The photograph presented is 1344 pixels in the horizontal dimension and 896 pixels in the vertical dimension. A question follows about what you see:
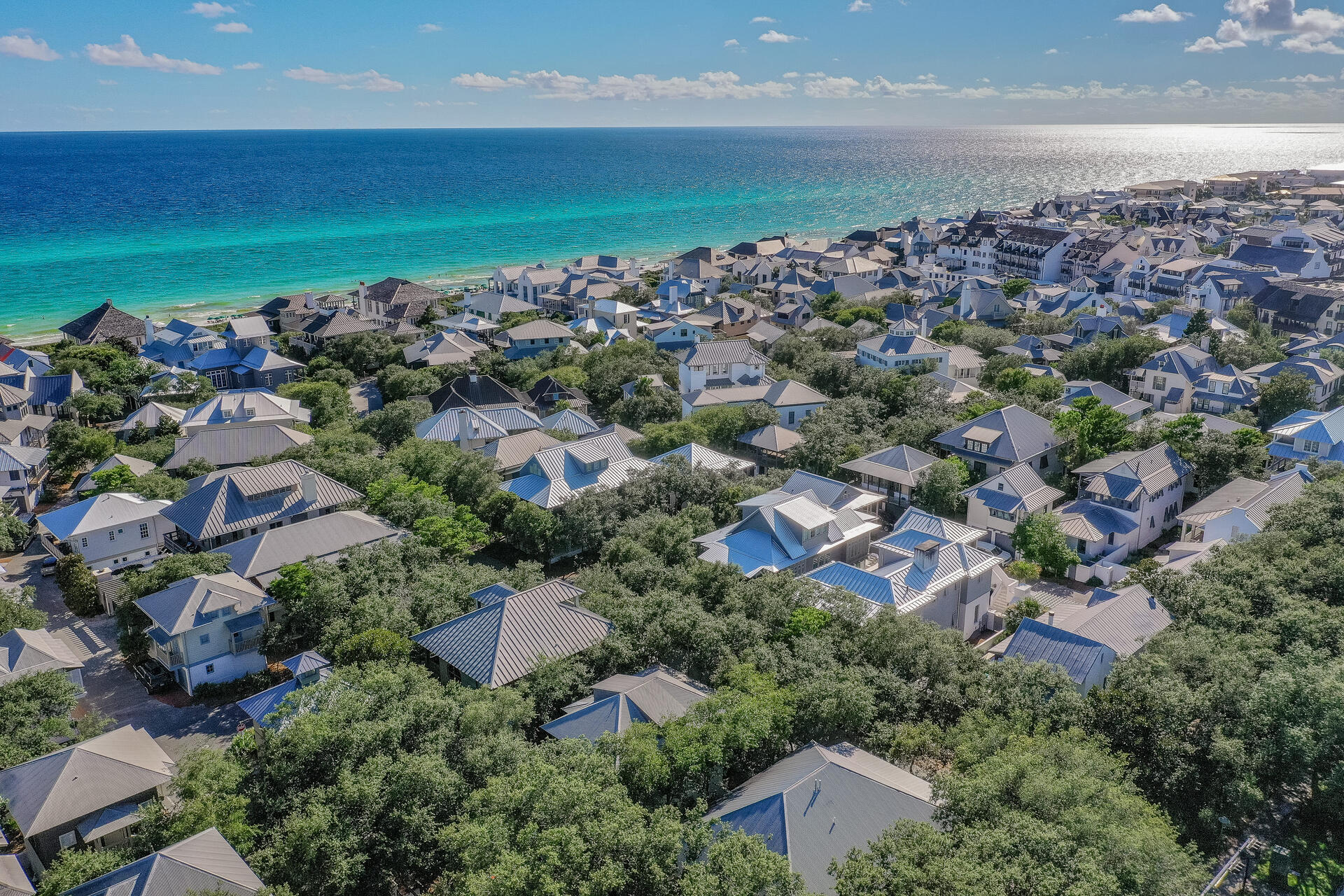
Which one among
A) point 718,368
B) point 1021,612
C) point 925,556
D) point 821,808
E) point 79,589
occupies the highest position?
point 718,368

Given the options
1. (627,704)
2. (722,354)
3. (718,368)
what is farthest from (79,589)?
(722,354)

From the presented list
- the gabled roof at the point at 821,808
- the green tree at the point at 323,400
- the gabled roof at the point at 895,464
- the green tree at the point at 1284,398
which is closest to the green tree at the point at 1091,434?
the gabled roof at the point at 895,464

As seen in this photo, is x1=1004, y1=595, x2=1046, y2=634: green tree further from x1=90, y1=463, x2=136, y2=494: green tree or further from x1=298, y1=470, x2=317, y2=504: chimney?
x1=90, y1=463, x2=136, y2=494: green tree

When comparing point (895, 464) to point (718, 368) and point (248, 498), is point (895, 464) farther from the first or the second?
point (248, 498)

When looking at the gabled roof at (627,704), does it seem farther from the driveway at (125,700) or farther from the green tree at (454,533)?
the green tree at (454,533)

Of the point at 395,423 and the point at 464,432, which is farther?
the point at 395,423

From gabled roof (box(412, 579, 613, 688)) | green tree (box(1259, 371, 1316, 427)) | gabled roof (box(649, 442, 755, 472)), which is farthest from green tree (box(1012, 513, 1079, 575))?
green tree (box(1259, 371, 1316, 427))
